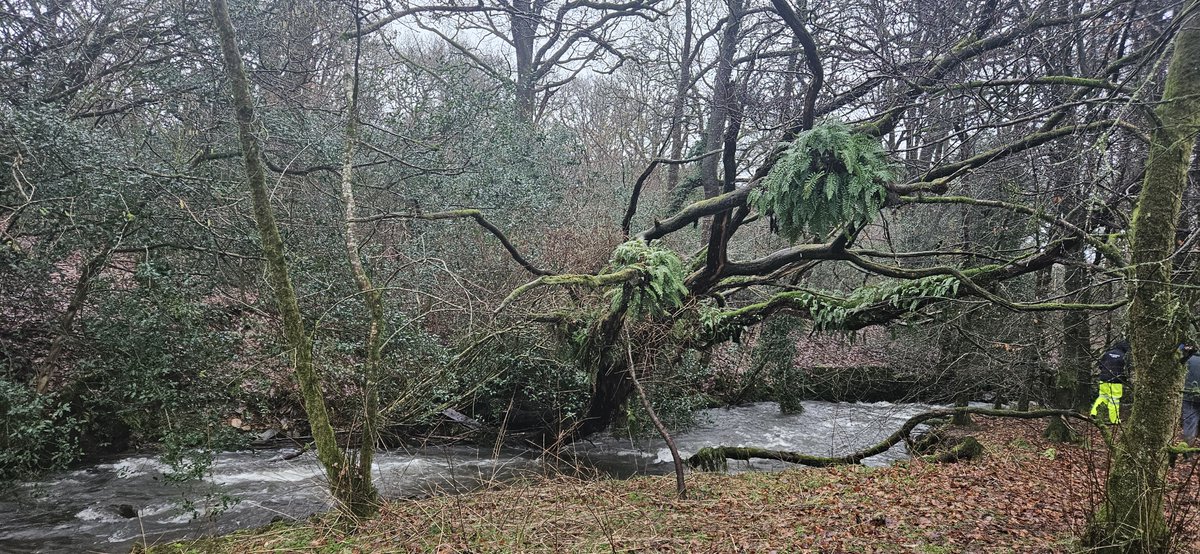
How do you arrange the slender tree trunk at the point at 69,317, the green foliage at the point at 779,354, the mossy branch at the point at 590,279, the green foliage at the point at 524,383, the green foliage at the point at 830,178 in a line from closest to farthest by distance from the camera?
1. the green foliage at the point at 830,178
2. the slender tree trunk at the point at 69,317
3. the mossy branch at the point at 590,279
4. the green foliage at the point at 524,383
5. the green foliage at the point at 779,354

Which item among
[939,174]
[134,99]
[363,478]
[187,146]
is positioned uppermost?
[134,99]

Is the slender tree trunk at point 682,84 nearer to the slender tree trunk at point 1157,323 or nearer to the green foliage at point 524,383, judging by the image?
the green foliage at point 524,383

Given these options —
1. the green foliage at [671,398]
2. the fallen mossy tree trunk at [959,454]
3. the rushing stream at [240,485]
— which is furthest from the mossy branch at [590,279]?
the fallen mossy tree trunk at [959,454]

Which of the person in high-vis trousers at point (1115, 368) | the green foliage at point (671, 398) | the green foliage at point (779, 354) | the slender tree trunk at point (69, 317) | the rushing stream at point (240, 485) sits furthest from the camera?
the green foliage at point (779, 354)

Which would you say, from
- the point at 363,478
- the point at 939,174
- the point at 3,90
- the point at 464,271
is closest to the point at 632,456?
the point at 464,271

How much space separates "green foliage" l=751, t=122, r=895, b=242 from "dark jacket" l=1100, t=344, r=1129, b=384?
3202 millimetres

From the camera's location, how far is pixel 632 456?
11.1m

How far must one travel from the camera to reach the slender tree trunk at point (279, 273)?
237 inches

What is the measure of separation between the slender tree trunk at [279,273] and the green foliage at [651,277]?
12.5 feet

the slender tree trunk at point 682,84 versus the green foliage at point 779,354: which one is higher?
the slender tree trunk at point 682,84

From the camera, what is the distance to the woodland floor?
512cm

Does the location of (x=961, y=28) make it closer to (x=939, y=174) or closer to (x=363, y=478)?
(x=939, y=174)

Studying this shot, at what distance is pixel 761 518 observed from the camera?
6070 mm

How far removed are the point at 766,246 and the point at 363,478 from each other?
11.1m
